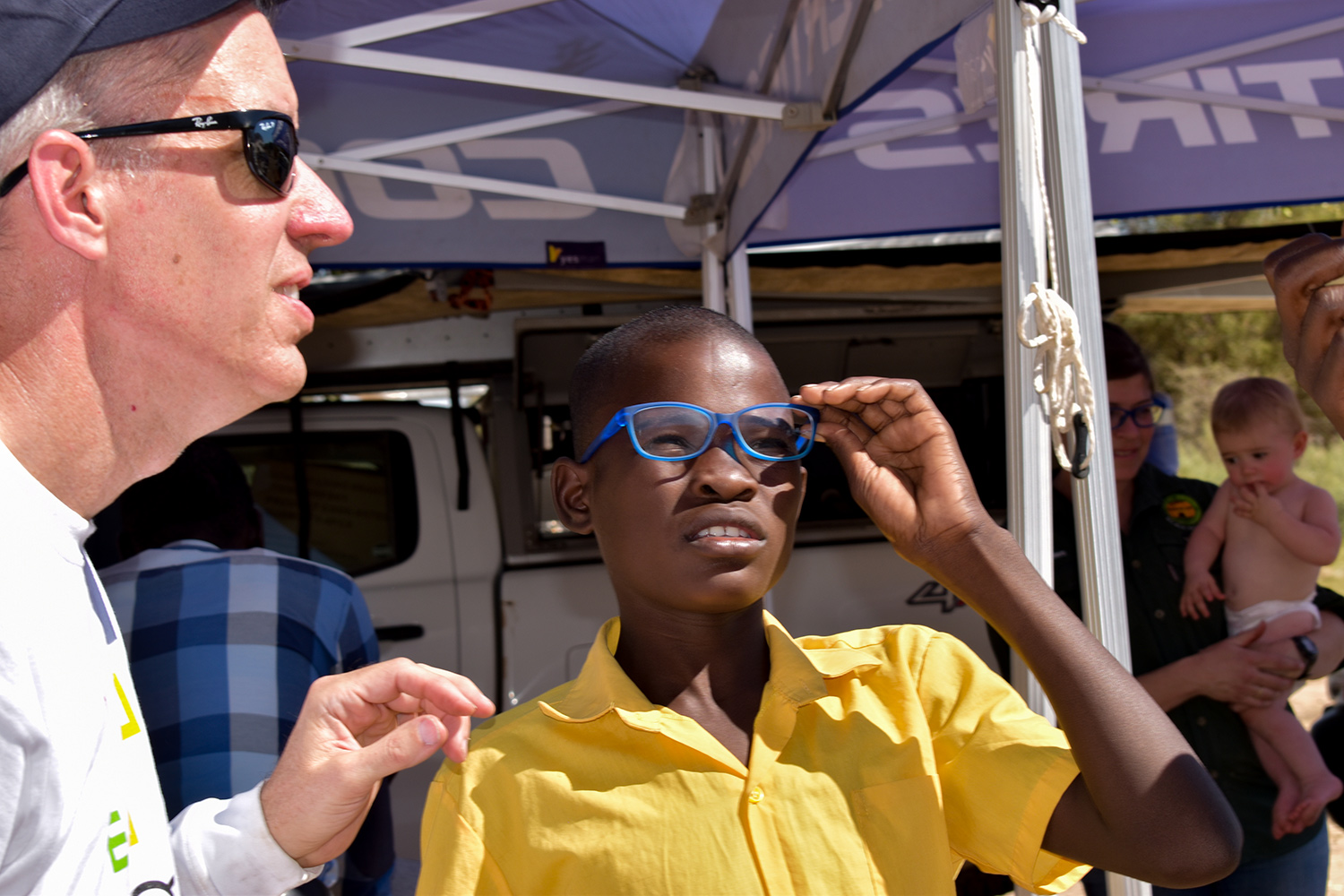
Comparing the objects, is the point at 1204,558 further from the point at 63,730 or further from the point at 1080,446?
the point at 63,730

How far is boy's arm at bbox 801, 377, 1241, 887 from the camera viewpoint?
43.9 inches

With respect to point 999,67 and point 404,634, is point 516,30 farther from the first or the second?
point 404,634

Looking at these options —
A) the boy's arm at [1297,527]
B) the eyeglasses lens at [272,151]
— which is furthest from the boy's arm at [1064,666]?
the boy's arm at [1297,527]

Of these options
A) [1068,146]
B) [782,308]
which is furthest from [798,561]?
[1068,146]

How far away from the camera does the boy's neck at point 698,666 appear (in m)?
1.42

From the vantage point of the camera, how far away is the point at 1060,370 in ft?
4.30

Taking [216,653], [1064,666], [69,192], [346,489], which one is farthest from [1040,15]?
[346,489]

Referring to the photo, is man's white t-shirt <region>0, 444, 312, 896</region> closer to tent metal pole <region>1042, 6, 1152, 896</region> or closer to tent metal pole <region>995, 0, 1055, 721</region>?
tent metal pole <region>995, 0, 1055, 721</region>

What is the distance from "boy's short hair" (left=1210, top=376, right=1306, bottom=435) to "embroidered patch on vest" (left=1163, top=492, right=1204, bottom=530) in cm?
30

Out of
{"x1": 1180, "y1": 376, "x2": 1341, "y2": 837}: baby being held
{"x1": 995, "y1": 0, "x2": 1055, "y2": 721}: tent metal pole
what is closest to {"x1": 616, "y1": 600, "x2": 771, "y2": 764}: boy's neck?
{"x1": 995, "y1": 0, "x2": 1055, "y2": 721}: tent metal pole

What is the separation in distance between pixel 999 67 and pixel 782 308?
10.6 ft

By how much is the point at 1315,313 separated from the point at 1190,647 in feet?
6.07

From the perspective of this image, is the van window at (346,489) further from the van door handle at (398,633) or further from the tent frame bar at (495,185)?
the tent frame bar at (495,185)

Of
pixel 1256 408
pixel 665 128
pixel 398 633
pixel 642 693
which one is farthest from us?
pixel 398 633
